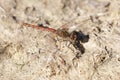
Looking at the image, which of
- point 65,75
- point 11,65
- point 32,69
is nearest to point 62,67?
point 65,75

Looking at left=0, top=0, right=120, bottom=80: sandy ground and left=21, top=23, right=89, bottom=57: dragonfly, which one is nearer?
left=0, top=0, right=120, bottom=80: sandy ground

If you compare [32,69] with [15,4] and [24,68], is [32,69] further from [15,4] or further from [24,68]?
[15,4]

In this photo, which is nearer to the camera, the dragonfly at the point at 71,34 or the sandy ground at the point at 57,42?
the sandy ground at the point at 57,42
